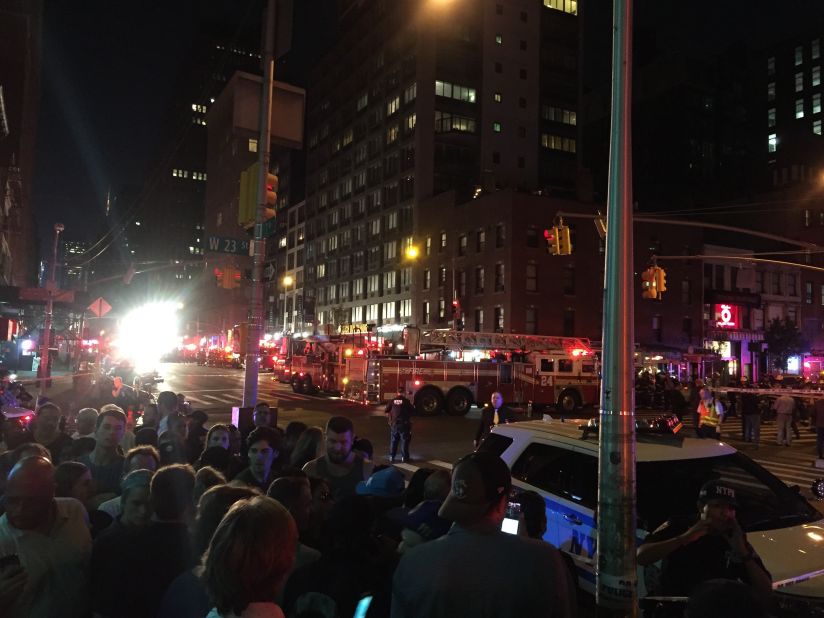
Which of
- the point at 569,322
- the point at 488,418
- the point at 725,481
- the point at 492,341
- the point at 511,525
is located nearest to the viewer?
the point at 511,525

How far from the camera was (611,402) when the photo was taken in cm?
449

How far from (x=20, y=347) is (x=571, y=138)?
50469 millimetres

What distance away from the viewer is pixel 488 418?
12.9 m

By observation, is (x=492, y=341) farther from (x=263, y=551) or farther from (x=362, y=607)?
(x=263, y=551)

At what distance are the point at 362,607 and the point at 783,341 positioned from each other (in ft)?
175

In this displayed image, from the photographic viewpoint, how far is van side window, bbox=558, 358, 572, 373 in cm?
2762

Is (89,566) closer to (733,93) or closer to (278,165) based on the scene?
(733,93)

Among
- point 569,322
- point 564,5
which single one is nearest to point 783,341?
point 569,322

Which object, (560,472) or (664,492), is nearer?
(664,492)

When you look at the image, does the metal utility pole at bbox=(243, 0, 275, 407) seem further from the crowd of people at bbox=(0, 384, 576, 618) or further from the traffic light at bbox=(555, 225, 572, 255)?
the traffic light at bbox=(555, 225, 572, 255)

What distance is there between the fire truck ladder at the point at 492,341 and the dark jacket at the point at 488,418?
1449 centimetres

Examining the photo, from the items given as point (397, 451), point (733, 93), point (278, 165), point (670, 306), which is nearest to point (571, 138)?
point (670, 306)

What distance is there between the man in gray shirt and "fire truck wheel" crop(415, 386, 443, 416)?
74.2 ft

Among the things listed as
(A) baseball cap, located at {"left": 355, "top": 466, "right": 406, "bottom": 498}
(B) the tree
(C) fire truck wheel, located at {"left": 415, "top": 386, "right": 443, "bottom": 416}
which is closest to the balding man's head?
(A) baseball cap, located at {"left": 355, "top": 466, "right": 406, "bottom": 498}
